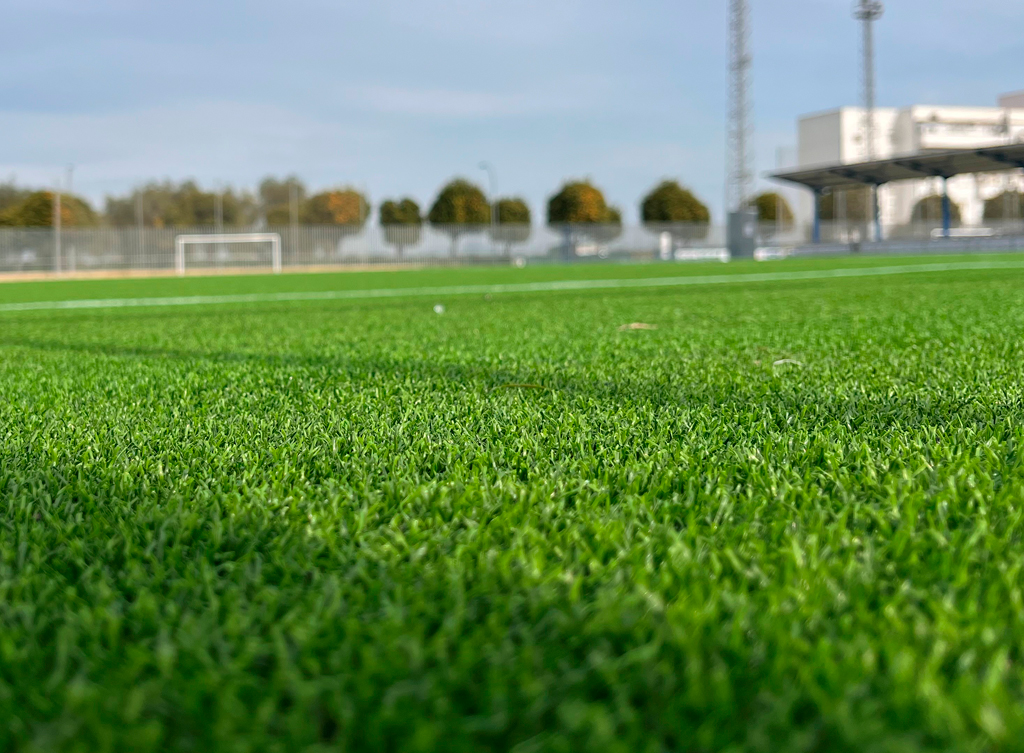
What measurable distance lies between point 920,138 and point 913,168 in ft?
148

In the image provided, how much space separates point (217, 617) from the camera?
0.97 metres

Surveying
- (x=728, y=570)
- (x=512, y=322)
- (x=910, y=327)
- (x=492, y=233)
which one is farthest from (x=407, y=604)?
(x=492, y=233)

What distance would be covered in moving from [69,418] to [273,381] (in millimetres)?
714

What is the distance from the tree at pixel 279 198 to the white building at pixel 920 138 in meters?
46.2

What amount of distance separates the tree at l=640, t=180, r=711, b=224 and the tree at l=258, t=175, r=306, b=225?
22193 mm

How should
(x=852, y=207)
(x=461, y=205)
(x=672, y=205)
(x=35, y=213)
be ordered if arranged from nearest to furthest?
(x=35, y=213), (x=461, y=205), (x=672, y=205), (x=852, y=207)

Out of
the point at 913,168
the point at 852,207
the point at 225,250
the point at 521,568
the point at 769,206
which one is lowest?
the point at 521,568

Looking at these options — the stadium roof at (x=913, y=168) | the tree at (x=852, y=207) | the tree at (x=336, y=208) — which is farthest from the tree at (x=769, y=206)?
the tree at (x=336, y=208)

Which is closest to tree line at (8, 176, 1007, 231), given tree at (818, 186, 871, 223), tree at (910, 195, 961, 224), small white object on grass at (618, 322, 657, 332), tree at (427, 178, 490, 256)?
tree at (427, 178, 490, 256)

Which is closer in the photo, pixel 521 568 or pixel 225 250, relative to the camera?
pixel 521 568

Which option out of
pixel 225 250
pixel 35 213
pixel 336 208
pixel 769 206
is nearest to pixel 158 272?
pixel 225 250

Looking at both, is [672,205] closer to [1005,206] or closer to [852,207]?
[852,207]

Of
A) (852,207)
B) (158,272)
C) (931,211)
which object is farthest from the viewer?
(852,207)

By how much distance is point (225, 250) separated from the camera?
37.4 meters
